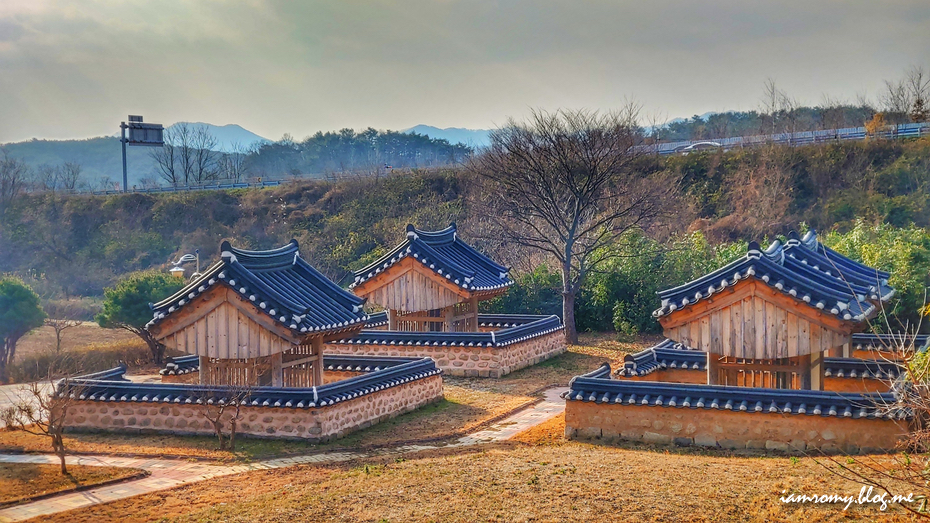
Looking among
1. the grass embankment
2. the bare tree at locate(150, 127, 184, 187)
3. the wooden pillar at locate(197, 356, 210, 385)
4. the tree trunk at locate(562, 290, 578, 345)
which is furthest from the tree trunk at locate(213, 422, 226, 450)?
the bare tree at locate(150, 127, 184, 187)

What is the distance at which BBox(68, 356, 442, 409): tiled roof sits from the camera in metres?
13.5

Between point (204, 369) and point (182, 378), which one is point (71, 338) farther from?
point (204, 369)

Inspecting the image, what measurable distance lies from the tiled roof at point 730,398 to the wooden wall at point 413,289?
8629 millimetres

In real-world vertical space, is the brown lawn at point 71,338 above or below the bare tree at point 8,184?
below

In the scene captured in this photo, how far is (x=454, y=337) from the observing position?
786 inches

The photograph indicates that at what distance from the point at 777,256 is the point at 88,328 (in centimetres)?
2860

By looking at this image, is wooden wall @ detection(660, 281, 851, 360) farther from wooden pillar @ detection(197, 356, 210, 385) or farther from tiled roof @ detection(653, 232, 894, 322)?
wooden pillar @ detection(197, 356, 210, 385)

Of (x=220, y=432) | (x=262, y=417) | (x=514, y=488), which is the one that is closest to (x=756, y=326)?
(x=514, y=488)

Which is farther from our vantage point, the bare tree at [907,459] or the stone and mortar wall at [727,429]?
the stone and mortar wall at [727,429]

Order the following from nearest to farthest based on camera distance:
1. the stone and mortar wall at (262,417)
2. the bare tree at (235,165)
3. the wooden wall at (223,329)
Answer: the stone and mortar wall at (262,417) < the wooden wall at (223,329) < the bare tree at (235,165)

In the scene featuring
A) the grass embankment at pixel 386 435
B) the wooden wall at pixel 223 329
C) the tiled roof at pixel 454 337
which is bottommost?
the grass embankment at pixel 386 435

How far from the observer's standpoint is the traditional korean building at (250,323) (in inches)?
567

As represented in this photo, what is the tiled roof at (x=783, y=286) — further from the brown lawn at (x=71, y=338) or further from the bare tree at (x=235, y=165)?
the bare tree at (x=235, y=165)

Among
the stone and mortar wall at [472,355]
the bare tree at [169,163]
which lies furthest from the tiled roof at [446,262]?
the bare tree at [169,163]
